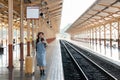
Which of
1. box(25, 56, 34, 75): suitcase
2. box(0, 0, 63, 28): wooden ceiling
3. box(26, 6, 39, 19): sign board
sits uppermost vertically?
box(0, 0, 63, 28): wooden ceiling

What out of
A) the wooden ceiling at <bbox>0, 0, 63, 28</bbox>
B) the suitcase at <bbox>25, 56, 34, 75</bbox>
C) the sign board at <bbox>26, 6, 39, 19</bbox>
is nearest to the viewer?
the sign board at <bbox>26, 6, 39, 19</bbox>

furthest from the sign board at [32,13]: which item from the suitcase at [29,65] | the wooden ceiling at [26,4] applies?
the wooden ceiling at [26,4]

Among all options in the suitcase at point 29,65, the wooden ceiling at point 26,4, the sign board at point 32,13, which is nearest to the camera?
the sign board at point 32,13

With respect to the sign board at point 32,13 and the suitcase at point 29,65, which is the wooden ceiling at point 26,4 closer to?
the suitcase at point 29,65

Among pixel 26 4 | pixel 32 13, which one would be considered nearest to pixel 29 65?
pixel 32 13

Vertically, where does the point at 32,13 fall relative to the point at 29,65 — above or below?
above

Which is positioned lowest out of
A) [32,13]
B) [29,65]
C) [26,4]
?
[29,65]

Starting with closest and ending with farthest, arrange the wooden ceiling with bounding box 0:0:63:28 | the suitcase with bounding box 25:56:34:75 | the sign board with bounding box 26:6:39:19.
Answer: the sign board with bounding box 26:6:39:19 → the suitcase with bounding box 25:56:34:75 → the wooden ceiling with bounding box 0:0:63:28

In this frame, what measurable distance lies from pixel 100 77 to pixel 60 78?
166 inches

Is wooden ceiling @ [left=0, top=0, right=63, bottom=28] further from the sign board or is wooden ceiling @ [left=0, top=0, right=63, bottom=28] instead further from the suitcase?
the sign board

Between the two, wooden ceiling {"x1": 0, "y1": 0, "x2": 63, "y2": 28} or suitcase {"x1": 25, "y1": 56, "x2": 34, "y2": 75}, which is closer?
suitcase {"x1": 25, "y1": 56, "x2": 34, "y2": 75}

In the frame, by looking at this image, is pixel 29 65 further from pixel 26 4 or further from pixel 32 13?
pixel 26 4

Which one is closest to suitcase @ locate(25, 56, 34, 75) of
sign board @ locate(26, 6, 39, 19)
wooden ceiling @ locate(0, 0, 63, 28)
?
sign board @ locate(26, 6, 39, 19)

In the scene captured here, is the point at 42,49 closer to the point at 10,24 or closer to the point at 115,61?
the point at 10,24
